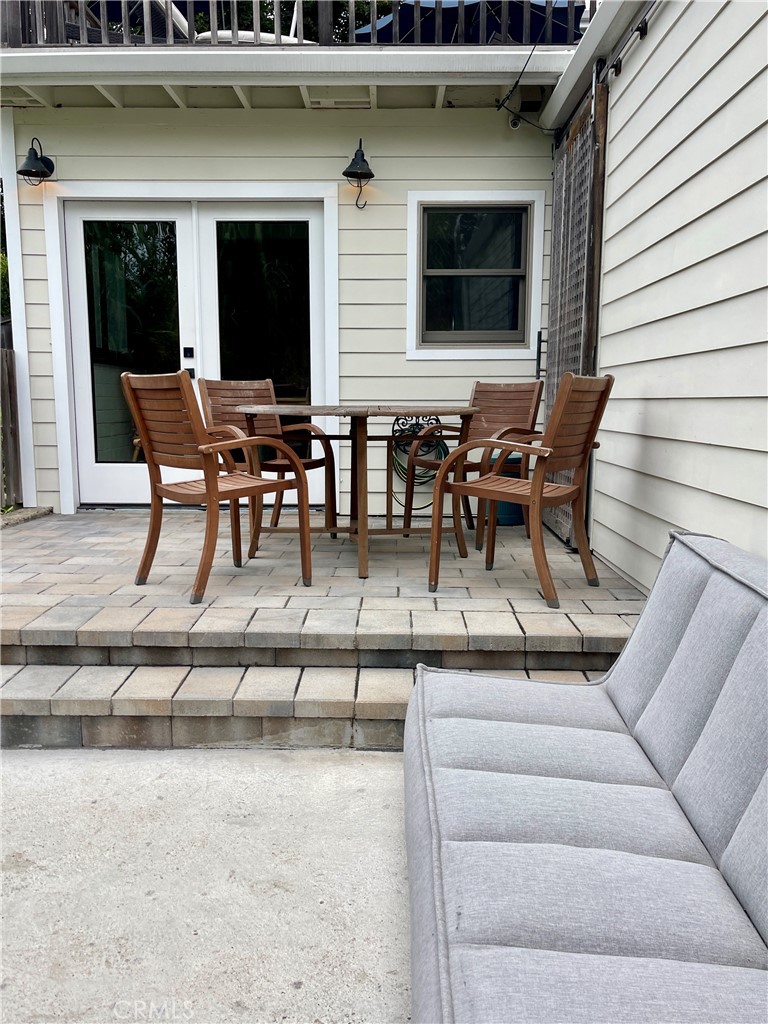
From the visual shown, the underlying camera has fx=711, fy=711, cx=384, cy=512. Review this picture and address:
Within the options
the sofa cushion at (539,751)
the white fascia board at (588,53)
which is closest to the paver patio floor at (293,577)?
the sofa cushion at (539,751)

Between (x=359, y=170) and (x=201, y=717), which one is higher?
(x=359, y=170)

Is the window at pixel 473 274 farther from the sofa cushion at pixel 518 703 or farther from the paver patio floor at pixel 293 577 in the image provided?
the sofa cushion at pixel 518 703

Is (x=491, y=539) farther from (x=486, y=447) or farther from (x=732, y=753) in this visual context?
(x=732, y=753)

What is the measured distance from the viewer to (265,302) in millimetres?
4863

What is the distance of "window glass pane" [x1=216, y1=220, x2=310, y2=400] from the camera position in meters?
4.81

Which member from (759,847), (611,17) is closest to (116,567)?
(759,847)

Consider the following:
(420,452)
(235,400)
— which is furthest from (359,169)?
(420,452)

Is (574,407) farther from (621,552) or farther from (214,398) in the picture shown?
(214,398)

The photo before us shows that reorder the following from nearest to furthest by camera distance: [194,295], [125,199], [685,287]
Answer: [685,287]
[125,199]
[194,295]

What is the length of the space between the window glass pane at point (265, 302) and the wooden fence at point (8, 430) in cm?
140

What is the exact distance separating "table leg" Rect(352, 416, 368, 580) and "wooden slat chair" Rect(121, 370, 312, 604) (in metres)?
0.25

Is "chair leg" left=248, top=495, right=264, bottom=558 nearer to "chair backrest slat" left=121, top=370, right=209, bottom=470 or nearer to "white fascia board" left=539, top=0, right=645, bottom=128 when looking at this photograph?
"chair backrest slat" left=121, top=370, right=209, bottom=470

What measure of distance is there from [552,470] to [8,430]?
3.74 m

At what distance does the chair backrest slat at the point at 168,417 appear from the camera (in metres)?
2.77
